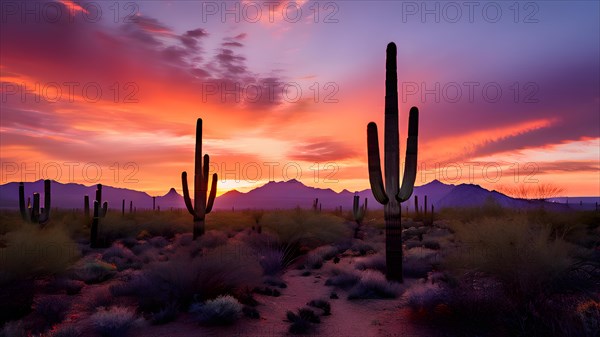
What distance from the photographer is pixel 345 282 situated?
1261 centimetres

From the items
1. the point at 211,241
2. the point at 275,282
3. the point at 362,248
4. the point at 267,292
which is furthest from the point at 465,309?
the point at 211,241

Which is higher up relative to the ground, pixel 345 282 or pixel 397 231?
pixel 397 231

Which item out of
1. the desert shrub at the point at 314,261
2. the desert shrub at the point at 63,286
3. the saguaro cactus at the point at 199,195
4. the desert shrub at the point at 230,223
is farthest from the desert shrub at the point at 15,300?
the desert shrub at the point at 230,223

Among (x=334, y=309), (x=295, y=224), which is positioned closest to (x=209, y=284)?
(x=334, y=309)

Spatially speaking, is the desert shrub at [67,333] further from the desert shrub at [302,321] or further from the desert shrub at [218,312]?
the desert shrub at [302,321]

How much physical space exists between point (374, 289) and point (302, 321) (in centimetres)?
322

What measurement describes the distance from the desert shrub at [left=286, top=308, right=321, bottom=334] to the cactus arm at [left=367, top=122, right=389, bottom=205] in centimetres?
420

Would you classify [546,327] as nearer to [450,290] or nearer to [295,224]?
[450,290]

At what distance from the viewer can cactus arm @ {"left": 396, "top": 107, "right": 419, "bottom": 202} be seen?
12.5 metres

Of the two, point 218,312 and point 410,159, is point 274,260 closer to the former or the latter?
point 410,159

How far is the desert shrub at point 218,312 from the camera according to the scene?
8594 millimetres

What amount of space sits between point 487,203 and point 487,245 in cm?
2262

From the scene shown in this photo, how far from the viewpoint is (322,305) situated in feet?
33.6

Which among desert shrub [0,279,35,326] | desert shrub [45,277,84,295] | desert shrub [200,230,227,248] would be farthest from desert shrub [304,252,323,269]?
desert shrub [0,279,35,326]
